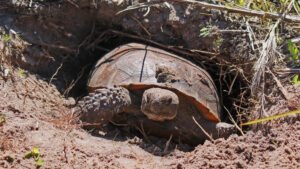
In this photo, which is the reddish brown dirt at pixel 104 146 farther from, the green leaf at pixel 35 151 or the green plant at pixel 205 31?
the green plant at pixel 205 31

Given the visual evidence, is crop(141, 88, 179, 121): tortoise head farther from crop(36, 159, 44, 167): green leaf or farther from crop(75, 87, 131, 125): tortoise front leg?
crop(36, 159, 44, 167): green leaf

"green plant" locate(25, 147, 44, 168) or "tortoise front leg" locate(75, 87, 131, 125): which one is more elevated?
"tortoise front leg" locate(75, 87, 131, 125)

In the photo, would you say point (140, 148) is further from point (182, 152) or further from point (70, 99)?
point (70, 99)

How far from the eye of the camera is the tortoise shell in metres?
4.20

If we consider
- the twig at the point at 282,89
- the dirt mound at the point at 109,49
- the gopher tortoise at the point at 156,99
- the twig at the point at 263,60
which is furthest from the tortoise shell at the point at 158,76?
the twig at the point at 282,89

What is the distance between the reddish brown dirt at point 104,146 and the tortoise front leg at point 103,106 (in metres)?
0.19

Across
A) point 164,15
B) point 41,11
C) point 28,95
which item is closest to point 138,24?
point 164,15

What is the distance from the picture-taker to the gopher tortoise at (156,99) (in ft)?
13.3

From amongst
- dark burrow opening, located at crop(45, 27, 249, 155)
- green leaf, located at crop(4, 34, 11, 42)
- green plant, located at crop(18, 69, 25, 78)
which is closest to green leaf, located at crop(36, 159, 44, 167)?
dark burrow opening, located at crop(45, 27, 249, 155)

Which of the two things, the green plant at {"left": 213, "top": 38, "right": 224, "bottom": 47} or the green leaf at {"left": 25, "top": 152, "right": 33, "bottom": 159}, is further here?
the green plant at {"left": 213, "top": 38, "right": 224, "bottom": 47}

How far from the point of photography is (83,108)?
13.5ft

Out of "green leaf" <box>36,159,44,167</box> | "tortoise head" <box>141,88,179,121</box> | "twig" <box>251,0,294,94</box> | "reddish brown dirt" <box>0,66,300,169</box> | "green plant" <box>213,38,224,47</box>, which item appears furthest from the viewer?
"green plant" <box>213,38,224,47</box>

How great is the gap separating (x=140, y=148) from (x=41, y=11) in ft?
6.92

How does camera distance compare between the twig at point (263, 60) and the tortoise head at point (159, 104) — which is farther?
the twig at point (263, 60)
